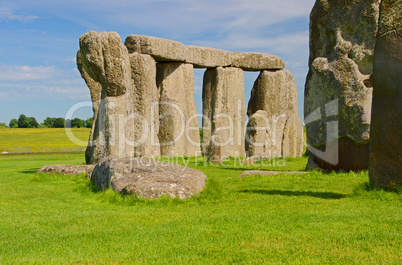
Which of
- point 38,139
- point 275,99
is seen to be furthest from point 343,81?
point 38,139

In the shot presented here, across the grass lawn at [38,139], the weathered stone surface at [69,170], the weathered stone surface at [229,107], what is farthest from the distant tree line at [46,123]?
the weathered stone surface at [69,170]

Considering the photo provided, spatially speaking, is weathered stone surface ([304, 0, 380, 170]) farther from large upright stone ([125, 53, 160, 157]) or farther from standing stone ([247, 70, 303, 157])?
standing stone ([247, 70, 303, 157])

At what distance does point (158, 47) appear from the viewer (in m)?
17.1

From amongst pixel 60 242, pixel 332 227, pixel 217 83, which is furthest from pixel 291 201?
pixel 217 83

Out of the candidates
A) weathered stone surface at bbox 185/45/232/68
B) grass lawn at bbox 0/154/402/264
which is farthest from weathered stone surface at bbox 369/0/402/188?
weathered stone surface at bbox 185/45/232/68

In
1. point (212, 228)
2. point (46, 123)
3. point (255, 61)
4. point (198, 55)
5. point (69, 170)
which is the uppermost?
point (198, 55)

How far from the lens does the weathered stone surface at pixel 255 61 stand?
1981cm

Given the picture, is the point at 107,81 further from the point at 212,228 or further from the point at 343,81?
the point at 212,228

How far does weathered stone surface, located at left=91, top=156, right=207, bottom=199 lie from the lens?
20.4 feet

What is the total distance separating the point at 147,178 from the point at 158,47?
11.3 meters

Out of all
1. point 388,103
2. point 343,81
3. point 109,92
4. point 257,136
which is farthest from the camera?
point 257,136

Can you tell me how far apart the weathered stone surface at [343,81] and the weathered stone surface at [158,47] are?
7638 mm

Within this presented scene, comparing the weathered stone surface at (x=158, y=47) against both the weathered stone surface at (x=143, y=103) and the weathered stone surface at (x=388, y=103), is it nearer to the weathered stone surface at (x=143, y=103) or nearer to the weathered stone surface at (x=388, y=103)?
the weathered stone surface at (x=143, y=103)

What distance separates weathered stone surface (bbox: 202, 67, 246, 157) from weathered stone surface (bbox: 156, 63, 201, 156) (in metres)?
1.10
